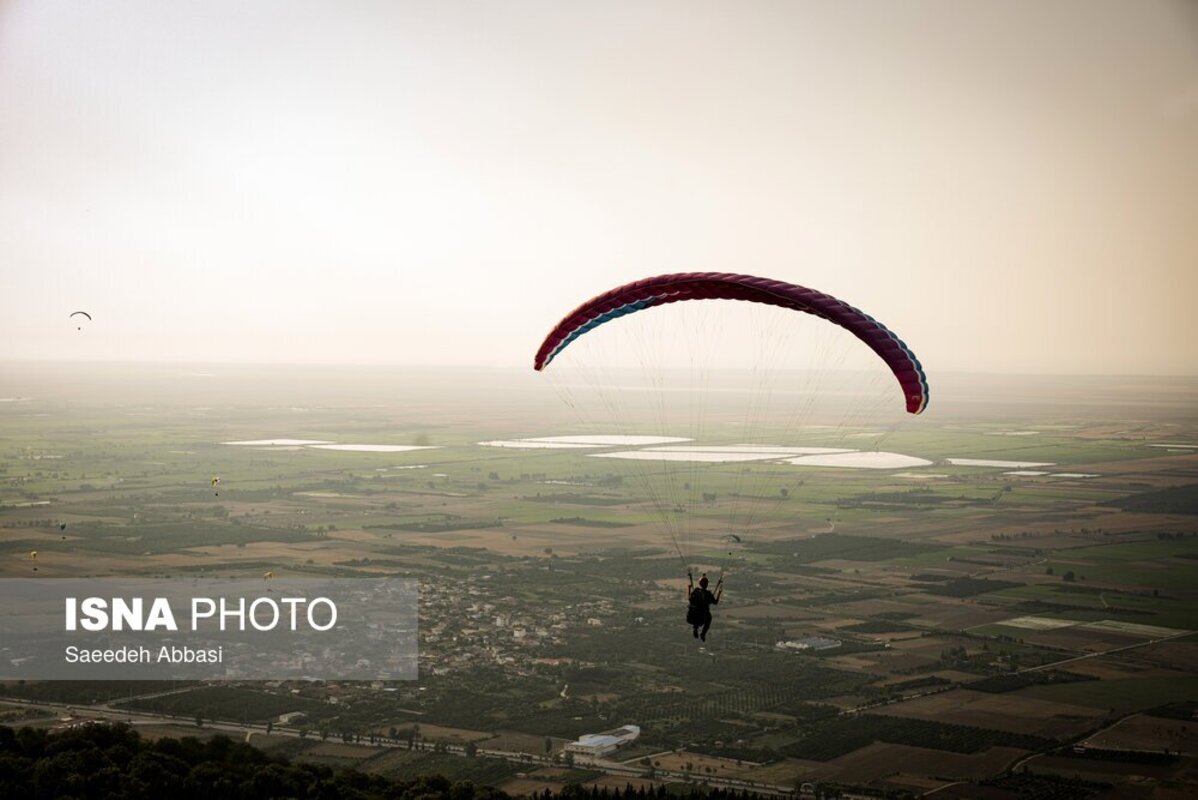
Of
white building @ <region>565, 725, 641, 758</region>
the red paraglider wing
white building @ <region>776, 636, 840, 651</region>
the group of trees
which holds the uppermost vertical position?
the red paraglider wing

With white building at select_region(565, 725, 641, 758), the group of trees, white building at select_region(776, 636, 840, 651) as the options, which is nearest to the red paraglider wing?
the group of trees

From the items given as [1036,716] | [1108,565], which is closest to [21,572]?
[1036,716]

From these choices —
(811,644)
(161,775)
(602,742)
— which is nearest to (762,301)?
(161,775)

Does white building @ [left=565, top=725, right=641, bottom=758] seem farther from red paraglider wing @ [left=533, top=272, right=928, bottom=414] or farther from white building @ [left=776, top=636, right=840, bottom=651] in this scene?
red paraglider wing @ [left=533, top=272, right=928, bottom=414]

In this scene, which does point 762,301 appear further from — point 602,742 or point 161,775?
point 602,742

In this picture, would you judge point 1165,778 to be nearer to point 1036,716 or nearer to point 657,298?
point 1036,716

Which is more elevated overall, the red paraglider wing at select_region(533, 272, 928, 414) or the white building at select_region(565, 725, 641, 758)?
the red paraglider wing at select_region(533, 272, 928, 414)
